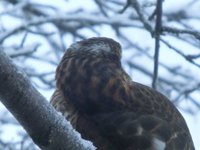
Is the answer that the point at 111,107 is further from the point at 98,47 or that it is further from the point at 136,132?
the point at 98,47

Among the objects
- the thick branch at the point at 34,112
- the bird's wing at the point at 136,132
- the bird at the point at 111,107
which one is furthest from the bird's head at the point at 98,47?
the thick branch at the point at 34,112

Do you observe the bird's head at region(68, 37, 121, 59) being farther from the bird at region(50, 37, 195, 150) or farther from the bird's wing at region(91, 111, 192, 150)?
the bird's wing at region(91, 111, 192, 150)

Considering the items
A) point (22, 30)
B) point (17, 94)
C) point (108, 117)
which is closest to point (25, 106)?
point (17, 94)

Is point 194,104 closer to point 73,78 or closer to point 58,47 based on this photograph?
point 58,47

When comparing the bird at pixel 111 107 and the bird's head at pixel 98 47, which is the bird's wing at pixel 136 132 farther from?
the bird's head at pixel 98 47

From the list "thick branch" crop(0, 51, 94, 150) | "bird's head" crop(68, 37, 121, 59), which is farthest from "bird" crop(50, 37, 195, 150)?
"thick branch" crop(0, 51, 94, 150)

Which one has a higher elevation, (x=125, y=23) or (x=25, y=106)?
(x=25, y=106)

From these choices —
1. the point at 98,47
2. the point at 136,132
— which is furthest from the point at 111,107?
the point at 98,47
